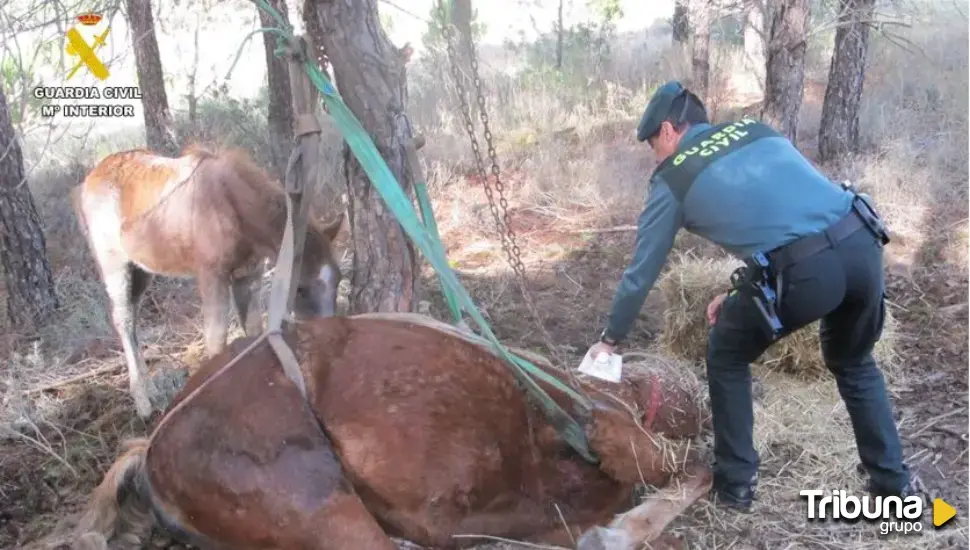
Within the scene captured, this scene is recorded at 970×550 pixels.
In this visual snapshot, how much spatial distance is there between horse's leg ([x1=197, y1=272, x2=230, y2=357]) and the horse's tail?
1941 millimetres

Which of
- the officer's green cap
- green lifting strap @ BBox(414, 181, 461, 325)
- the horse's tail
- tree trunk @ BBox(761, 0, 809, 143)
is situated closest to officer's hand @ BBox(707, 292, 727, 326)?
the officer's green cap

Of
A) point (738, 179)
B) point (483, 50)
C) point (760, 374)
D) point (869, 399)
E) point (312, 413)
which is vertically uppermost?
point (483, 50)

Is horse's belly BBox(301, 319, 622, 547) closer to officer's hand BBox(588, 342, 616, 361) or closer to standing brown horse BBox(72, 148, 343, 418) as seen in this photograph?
officer's hand BBox(588, 342, 616, 361)

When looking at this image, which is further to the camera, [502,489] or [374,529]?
[502,489]

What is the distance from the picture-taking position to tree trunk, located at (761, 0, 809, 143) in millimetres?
6297

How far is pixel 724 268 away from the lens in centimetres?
516

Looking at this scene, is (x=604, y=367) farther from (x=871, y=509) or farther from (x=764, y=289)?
(x=871, y=509)

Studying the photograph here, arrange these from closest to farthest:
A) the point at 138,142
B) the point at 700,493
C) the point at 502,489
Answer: the point at 502,489
the point at 700,493
the point at 138,142

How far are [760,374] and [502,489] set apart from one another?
2397 millimetres

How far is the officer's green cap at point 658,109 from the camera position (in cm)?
320

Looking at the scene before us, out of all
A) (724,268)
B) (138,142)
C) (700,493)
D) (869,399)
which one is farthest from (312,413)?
(138,142)

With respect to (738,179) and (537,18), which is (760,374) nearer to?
(738,179)

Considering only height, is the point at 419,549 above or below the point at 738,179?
below

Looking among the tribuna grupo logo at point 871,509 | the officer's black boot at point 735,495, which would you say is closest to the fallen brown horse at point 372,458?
the officer's black boot at point 735,495
